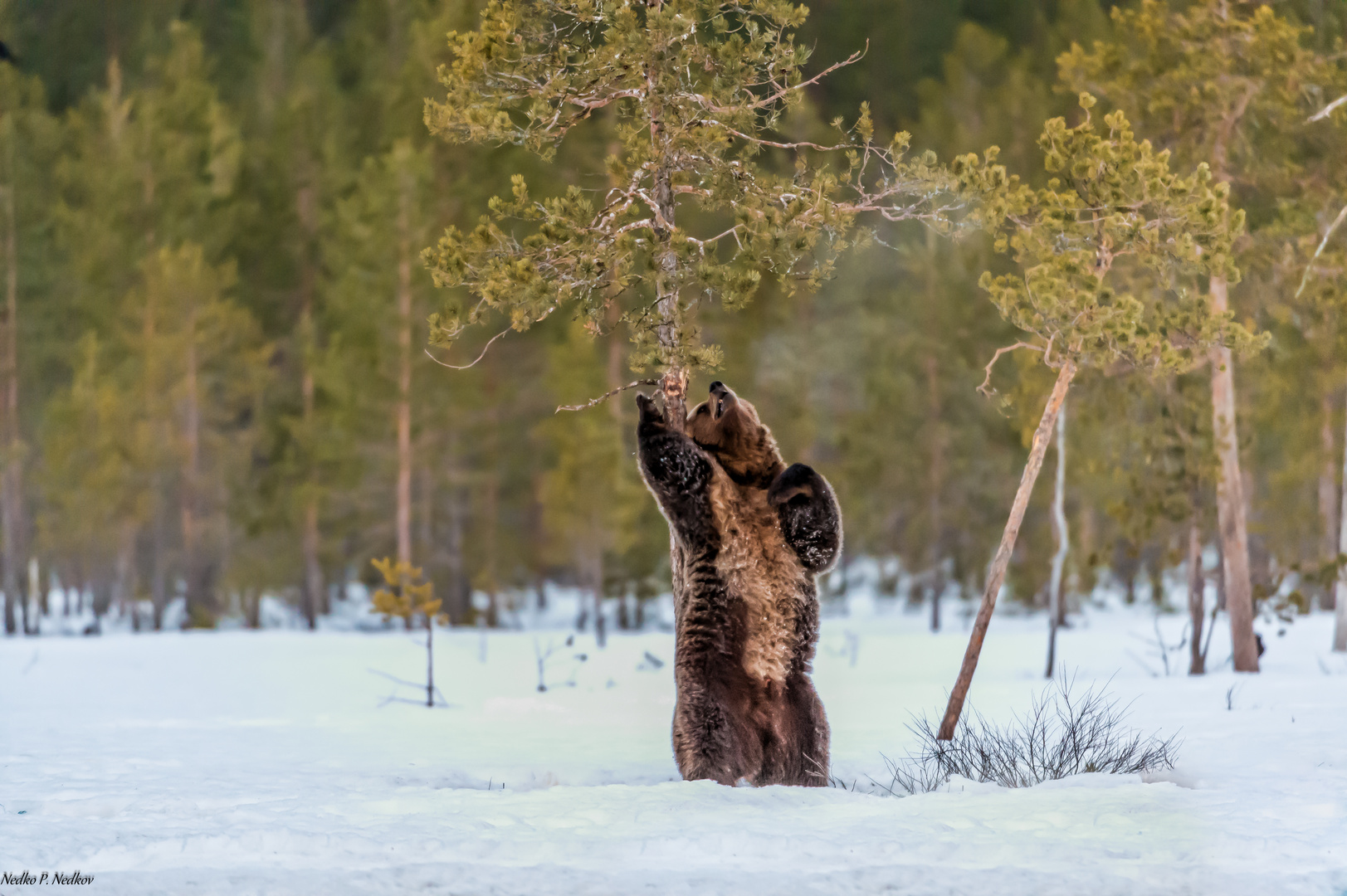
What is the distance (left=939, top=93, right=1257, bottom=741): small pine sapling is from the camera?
10406 mm

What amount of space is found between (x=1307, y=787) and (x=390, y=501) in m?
21.5

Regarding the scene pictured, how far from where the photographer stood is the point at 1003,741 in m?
9.42

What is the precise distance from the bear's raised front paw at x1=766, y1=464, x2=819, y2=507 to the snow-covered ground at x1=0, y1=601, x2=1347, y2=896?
1.58 m

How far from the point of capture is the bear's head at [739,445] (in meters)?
8.23

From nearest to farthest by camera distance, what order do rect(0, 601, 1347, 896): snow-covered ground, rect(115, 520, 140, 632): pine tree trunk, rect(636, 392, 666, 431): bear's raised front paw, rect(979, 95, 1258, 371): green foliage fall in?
rect(0, 601, 1347, 896): snow-covered ground
rect(636, 392, 666, 431): bear's raised front paw
rect(979, 95, 1258, 371): green foliage
rect(115, 520, 140, 632): pine tree trunk

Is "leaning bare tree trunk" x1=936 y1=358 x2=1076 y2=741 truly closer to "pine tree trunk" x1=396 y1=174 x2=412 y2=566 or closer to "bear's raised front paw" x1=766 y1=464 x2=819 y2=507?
"bear's raised front paw" x1=766 y1=464 x2=819 y2=507

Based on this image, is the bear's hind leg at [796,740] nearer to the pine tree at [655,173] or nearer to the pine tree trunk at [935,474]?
the pine tree at [655,173]

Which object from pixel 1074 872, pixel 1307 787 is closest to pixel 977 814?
pixel 1074 872

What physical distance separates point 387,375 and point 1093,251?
17.1m

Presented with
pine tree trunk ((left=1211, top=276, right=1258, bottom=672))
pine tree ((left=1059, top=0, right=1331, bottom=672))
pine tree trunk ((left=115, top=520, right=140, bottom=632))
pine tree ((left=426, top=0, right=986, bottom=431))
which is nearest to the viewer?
pine tree ((left=426, top=0, right=986, bottom=431))

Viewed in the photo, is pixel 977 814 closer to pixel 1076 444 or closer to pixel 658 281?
pixel 658 281

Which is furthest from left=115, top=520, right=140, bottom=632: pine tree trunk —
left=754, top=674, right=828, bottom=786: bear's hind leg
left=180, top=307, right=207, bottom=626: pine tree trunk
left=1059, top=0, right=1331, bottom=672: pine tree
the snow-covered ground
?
left=754, top=674, right=828, bottom=786: bear's hind leg

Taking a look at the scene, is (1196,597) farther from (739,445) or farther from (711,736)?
(711,736)

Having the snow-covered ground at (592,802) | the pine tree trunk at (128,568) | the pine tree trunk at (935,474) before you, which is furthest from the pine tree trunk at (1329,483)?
the pine tree trunk at (128,568)
